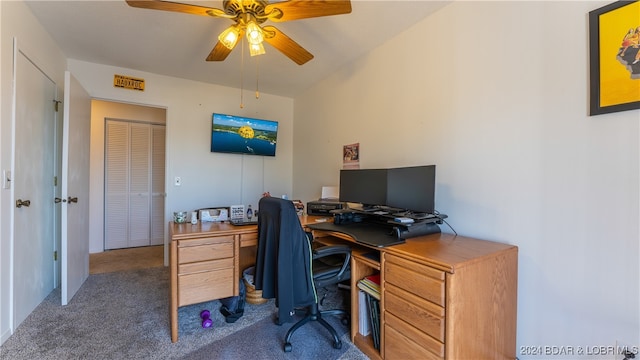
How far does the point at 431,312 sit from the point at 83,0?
2.96 metres

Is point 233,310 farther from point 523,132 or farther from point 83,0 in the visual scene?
point 83,0

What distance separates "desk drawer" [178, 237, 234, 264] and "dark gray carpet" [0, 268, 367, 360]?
0.56 m

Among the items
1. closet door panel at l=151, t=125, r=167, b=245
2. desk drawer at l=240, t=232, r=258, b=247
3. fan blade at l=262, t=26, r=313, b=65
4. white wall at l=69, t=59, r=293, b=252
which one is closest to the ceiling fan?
fan blade at l=262, t=26, r=313, b=65

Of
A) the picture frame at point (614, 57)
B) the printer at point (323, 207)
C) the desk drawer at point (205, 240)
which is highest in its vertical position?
the picture frame at point (614, 57)

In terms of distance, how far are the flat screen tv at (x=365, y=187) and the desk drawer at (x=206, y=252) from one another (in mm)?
1101

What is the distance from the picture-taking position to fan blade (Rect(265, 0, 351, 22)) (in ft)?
4.89

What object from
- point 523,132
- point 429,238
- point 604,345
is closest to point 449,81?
point 523,132

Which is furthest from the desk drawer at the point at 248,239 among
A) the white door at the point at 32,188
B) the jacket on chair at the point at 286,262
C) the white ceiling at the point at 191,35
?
the white ceiling at the point at 191,35

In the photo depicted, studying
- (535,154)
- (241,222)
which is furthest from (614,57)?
(241,222)

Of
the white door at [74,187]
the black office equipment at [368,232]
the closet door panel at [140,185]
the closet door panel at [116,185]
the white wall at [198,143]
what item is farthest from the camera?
the closet door panel at [140,185]

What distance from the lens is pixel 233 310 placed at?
85.0 inches

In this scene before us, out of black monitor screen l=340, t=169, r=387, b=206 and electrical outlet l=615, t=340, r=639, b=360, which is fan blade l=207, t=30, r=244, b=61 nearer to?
black monitor screen l=340, t=169, r=387, b=206

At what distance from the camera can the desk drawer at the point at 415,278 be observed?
1.25m

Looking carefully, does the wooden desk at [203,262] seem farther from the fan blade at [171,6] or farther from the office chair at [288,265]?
the fan blade at [171,6]
